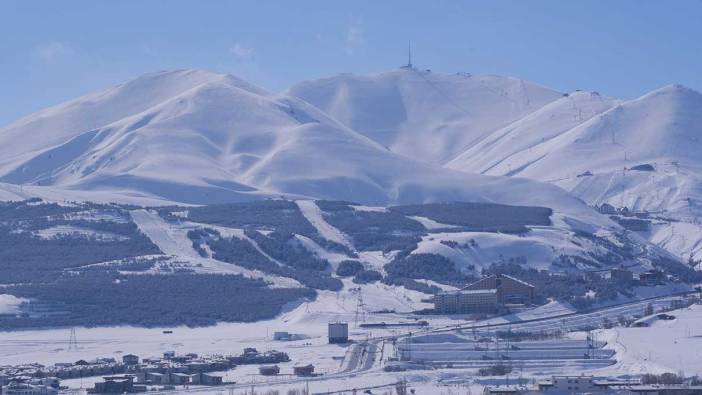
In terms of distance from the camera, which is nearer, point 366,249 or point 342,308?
→ point 342,308

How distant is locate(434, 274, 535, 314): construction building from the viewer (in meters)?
83.6

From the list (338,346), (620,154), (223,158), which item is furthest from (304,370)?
(620,154)

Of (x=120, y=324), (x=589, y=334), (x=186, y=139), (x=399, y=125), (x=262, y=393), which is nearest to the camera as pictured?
(x=262, y=393)

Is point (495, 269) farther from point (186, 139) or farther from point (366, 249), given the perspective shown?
point (186, 139)

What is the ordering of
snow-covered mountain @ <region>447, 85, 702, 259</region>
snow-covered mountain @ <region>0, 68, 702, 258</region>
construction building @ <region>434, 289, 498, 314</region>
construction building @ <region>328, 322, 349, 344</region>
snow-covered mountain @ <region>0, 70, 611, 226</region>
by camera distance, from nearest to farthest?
Result: construction building @ <region>328, 322, 349, 344</region> → construction building @ <region>434, 289, 498, 314</region> → snow-covered mountain @ <region>0, 68, 702, 258</region> → snow-covered mountain @ <region>0, 70, 611, 226</region> → snow-covered mountain @ <region>447, 85, 702, 259</region>

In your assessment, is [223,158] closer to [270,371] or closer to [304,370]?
[270,371]

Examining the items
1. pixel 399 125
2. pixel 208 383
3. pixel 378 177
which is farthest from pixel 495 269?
pixel 399 125

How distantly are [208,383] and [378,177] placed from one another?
9376cm

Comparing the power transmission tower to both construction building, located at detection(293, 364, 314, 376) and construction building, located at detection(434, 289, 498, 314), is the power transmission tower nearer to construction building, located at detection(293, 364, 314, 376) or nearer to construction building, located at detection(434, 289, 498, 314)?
construction building, located at detection(293, 364, 314, 376)

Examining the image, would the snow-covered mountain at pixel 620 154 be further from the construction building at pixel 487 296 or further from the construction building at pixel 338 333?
the construction building at pixel 338 333

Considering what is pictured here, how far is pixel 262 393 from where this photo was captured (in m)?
53.8

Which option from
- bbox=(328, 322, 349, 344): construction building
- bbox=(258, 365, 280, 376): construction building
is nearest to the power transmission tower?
bbox=(328, 322, 349, 344): construction building

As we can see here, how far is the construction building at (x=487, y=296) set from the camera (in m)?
83.6

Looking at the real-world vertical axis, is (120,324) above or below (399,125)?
below
